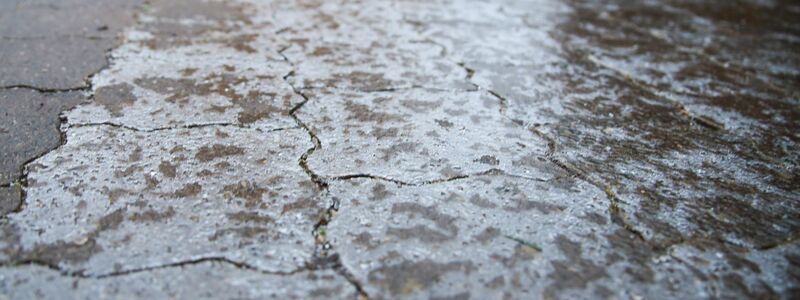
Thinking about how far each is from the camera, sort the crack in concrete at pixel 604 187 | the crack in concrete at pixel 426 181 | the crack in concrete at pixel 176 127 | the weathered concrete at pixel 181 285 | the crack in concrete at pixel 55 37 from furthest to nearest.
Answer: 1. the crack in concrete at pixel 55 37
2. the crack in concrete at pixel 176 127
3. the crack in concrete at pixel 426 181
4. the crack in concrete at pixel 604 187
5. the weathered concrete at pixel 181 285

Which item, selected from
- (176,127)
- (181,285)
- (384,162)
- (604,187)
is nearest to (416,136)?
(384,162)

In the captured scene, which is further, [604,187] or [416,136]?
[416,136]

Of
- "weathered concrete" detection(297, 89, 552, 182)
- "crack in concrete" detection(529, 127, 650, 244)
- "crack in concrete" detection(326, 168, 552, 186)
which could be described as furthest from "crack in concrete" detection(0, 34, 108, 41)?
"crack in concrete" detection(529, 127, 650, 244)

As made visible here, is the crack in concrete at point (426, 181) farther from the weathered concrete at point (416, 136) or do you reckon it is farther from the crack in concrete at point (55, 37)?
the crack in concrete at point (55, 37)

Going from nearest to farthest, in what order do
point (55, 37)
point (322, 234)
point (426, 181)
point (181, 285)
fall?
point (181, 285)
point (322, 234)
point (426, 181)
point (55, 37)

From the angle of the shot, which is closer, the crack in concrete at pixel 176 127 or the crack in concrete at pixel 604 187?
the crack in concrete at pixel 604 187

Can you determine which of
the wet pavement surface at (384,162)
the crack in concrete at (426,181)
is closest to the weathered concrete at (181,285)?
the wet pavement surface at (384,162)

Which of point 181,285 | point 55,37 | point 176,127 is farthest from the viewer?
point 55,37

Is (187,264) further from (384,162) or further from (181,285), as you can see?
(384,162)
